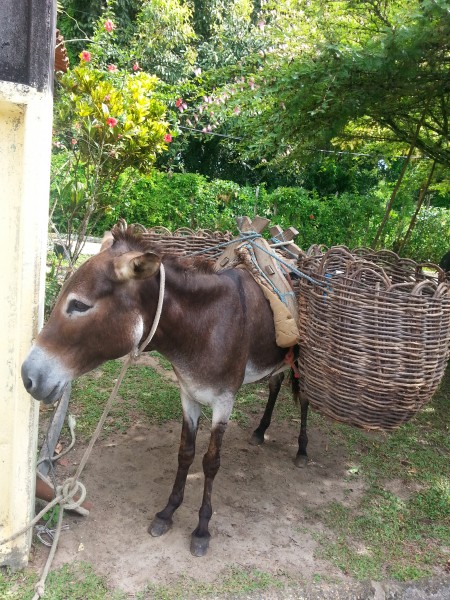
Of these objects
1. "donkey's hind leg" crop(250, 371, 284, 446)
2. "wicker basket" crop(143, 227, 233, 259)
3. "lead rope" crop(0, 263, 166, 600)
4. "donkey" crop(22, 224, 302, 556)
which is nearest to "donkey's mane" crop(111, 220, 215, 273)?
"donkey" crop(22, 224, 302, 556)

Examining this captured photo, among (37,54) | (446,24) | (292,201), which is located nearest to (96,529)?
(37,54)

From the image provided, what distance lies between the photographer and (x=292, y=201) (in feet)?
37.4

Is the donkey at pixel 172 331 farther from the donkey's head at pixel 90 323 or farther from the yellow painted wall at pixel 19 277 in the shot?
the yellow painted wall at pixel 19 277

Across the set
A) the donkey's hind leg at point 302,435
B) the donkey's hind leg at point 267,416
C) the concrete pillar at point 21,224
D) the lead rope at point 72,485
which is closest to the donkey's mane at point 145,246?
the lead rope at point 72,485

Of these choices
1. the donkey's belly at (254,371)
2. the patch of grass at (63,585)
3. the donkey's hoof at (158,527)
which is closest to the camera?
the patch of grass at (63,585)

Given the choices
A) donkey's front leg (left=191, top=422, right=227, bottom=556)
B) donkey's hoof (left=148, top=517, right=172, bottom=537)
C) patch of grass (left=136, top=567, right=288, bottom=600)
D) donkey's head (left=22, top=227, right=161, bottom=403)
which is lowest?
donkey's hoof (left=148, top=517, right=172, bottom=537)

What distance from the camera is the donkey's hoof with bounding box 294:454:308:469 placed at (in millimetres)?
3883

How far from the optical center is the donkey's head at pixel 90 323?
2.15 metres

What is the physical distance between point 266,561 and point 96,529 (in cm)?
101

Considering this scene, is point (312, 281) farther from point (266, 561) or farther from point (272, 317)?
point (266, 561)

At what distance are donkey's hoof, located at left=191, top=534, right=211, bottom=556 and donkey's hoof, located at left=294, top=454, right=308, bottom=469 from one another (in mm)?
1242

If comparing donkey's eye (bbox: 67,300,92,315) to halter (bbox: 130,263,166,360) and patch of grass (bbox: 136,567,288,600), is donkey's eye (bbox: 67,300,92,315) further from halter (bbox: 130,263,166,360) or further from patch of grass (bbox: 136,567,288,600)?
patch of grass (bbox: 136,567,288,600)

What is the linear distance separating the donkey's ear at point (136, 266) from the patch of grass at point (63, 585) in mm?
1559

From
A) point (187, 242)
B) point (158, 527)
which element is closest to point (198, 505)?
point (158, 527)
